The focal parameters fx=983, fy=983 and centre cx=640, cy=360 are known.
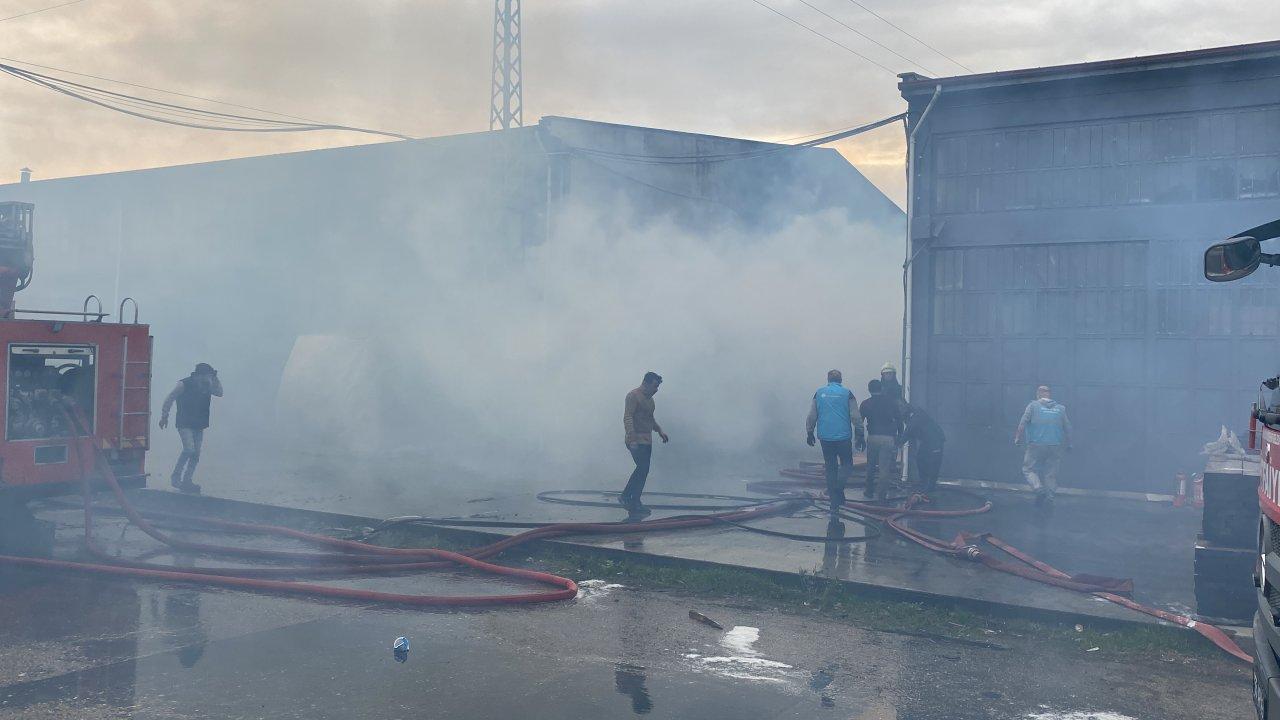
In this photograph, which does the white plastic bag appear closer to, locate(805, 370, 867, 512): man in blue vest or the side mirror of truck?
locate(805, 370, 867, 512): man in blue vest

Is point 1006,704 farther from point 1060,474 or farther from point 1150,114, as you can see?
point 1150,114

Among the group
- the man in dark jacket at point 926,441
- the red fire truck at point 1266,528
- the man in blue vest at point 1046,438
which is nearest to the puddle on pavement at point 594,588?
the red fire truck at point 1266,528

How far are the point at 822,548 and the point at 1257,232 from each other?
551 centimetres

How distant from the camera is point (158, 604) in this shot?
7238 millimetres

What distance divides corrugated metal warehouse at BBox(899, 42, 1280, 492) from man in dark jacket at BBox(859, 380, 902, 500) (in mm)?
2137

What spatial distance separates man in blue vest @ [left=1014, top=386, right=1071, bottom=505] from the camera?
11.6 metres

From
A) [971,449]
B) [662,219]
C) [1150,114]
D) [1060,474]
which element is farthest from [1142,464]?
[662,219]

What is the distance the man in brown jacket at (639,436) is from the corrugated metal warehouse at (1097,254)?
4.81 m

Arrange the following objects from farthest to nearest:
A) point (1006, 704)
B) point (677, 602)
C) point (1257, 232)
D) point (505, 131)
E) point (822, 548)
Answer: point (505, 131) → point (822, 548) → point (677, 602) → point (1006, 704) → point (1257, 232)

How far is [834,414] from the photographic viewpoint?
1070cm

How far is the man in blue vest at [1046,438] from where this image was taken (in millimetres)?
11562

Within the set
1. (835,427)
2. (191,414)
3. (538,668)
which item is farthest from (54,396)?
(835,427)

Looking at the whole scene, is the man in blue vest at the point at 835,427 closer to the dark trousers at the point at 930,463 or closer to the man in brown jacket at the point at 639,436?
the man in brown jacket at the point at 639,436

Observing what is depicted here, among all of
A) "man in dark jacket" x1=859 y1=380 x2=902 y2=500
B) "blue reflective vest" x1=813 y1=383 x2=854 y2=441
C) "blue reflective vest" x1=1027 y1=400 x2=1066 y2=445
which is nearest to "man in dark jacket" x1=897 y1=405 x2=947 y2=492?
"man in dark jacket" x1=859 y1=380 x2=902 y2=500
